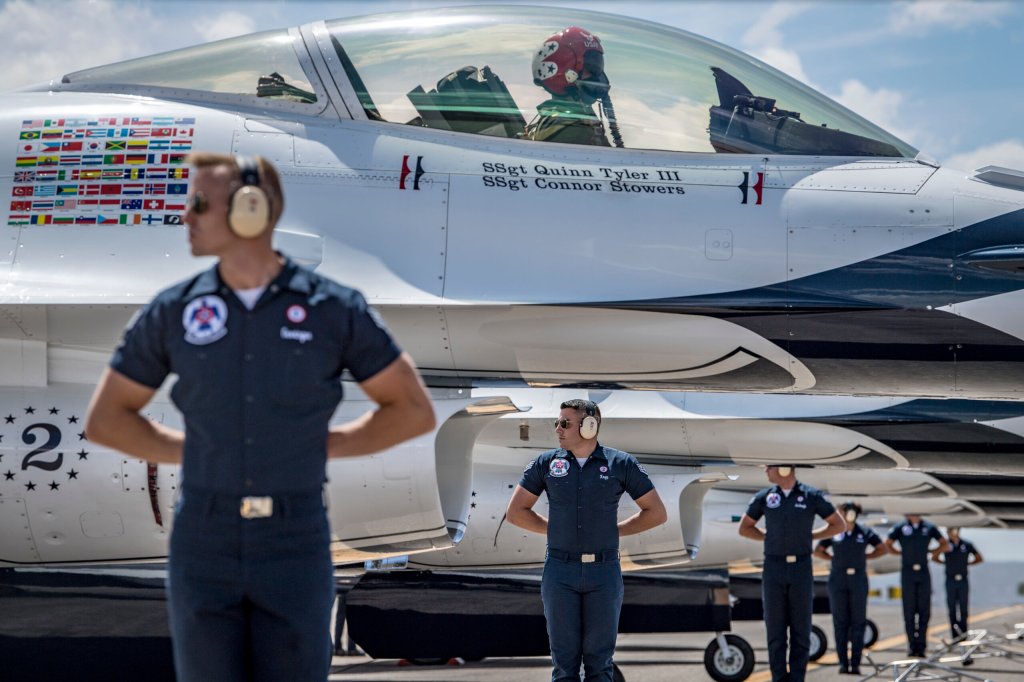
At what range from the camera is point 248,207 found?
2.53 metres

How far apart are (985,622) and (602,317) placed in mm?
23751

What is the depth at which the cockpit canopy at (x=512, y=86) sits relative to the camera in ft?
20.2

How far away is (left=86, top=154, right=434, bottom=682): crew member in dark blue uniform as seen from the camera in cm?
251

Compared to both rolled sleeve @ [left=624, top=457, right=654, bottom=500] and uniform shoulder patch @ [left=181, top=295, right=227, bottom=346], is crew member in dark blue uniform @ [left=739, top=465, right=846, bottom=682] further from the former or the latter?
uniform shoulder patch @ [left=181, top=295, right=227, bottom=346]

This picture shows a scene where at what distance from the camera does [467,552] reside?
8711 millimetres

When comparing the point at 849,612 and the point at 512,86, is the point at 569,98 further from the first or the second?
the point at 849,612

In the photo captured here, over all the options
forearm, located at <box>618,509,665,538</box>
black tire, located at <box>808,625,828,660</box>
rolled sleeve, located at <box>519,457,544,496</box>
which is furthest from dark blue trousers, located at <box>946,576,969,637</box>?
rolled sleeve, located at <box>519,457,544,496</box>

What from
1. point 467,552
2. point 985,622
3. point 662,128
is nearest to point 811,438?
point 467,552

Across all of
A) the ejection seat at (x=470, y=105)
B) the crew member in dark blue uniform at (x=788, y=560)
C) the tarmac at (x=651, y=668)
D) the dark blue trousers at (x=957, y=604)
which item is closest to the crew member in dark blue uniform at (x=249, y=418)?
the ejection seat at (x=470, y=105)

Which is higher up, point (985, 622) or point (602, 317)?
point (602, 317)

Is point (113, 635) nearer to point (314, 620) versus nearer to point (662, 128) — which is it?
point (662, 128)

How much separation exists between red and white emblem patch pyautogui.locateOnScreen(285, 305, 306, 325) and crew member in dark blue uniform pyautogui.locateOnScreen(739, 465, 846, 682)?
6098 millimetres

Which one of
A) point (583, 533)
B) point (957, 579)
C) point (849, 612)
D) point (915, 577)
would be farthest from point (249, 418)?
point (957, 579)

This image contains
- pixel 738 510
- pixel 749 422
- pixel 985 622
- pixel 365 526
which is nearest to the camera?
pixel 365 526
